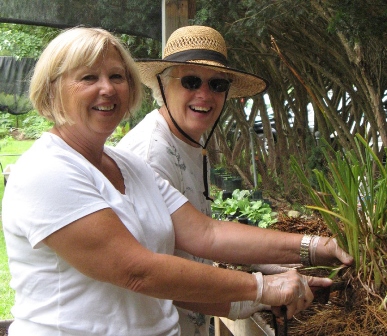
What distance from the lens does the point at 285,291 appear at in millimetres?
1812

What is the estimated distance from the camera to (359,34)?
4020mm

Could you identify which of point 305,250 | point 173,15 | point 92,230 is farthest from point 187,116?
point 173,15

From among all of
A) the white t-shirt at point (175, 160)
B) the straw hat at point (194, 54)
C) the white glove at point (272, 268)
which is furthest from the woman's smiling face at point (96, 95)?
the white glove at point (272, 268)

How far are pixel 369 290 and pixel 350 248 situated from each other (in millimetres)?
207

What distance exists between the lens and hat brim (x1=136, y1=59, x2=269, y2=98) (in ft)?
7.83

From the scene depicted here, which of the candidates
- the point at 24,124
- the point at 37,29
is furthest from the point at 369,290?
the point at 24,124

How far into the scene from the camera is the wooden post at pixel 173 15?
12.0 ft

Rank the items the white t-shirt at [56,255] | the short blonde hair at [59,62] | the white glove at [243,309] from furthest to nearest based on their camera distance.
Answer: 1. the white glove at [243,309]
2. the short blonde hair at [59,62]
3. the white t-shirt at [56,255]

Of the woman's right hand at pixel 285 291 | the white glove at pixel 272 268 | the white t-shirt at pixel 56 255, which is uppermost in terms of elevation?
the white t-shirt at pixel 56 255

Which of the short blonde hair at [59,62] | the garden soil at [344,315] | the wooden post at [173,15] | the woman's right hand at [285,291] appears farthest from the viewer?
the wooden post at [173,15]

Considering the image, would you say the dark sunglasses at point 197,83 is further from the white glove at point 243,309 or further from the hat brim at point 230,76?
the white glove at point 243,309

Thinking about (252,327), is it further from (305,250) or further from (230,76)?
(230,76)

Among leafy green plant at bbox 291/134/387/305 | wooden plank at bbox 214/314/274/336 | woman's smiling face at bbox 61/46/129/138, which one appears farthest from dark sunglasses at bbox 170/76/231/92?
wooden plank at bbox 214/314/274/336

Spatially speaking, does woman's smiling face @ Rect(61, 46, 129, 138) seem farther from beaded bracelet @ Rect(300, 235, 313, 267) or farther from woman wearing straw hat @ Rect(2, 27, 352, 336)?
beaded bracelet @ Rect(300, 235, 313, 267)
